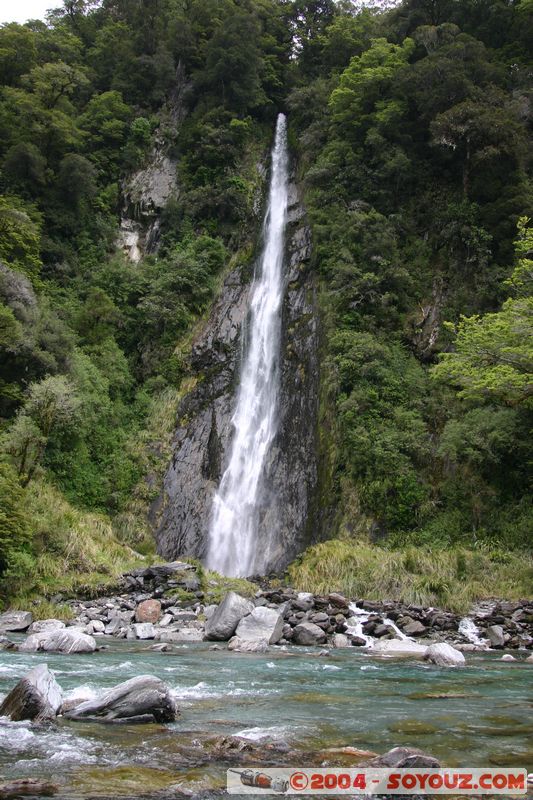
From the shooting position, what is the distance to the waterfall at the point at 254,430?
66.1 ft

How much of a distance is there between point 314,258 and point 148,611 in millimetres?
17366

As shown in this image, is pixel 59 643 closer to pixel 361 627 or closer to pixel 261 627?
pixel 261 627

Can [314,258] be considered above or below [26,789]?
above

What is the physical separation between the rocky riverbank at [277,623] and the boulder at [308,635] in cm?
2

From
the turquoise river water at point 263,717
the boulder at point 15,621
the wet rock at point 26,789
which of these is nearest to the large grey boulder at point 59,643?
the turquoise river water at point 263,717

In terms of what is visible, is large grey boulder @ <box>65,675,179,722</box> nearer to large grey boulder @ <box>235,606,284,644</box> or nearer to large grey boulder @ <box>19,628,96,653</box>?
large grey boulder @ <box>19,628,96,653</box>

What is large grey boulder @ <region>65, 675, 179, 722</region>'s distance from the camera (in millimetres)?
5629

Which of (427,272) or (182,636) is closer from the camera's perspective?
(182,636)

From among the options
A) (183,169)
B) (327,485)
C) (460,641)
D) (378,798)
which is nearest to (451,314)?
(327,485)

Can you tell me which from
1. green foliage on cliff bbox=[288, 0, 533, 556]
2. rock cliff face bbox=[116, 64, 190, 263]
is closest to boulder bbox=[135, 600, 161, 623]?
green foliage on cliff bbox=[288, 0, 533, 556]

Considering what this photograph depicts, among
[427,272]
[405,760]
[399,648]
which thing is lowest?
[399,648]

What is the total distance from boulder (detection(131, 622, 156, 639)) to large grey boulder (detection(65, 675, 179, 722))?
22.2 feet

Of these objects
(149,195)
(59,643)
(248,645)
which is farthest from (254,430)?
(149,195)

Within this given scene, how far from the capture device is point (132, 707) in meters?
5.70
